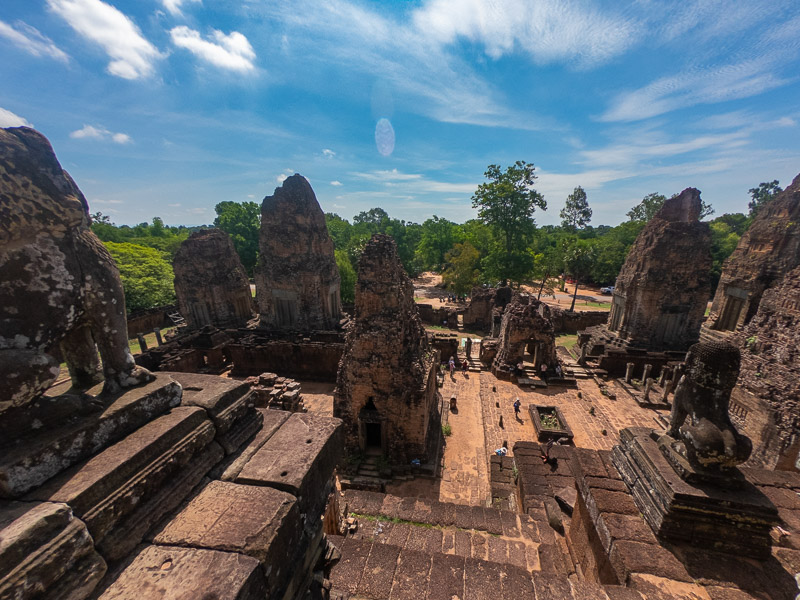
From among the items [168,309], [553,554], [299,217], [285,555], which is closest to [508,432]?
[553,554]

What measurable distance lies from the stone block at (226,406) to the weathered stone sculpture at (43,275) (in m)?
0.63

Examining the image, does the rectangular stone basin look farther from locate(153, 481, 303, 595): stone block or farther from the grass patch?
locate(153, 481, 303, 595): stone block

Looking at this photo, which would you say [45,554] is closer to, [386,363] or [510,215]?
[386,363]

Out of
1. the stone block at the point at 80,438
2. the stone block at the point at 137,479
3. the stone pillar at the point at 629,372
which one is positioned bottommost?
the stone pillar at the point at 629,372

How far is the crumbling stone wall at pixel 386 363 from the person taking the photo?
9414 mm

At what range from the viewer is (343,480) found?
31.4 ft

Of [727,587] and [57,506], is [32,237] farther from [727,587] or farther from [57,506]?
[727,587]

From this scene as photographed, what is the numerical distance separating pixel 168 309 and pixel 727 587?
33.5 metres

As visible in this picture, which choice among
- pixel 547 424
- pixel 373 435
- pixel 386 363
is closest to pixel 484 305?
pixel 547 424

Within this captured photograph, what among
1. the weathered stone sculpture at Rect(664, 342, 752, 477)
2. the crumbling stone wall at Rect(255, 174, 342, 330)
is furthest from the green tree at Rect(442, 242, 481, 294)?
the weathered stone sculpture at Rect(664, 342, 752, 477)

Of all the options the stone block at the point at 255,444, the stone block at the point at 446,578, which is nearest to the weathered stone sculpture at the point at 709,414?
the stone block at the point at 446,578

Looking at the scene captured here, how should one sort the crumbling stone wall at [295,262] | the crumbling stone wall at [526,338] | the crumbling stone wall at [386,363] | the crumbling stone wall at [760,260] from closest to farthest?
the crumbling stone wall at [386,363] < the crumbling stone wall at [760,260] < the crumbling stone wall at [526,338] < the crumbling stone wall at [295,262]

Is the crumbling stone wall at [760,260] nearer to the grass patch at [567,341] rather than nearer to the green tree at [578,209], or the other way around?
the grass patch at [567,341]

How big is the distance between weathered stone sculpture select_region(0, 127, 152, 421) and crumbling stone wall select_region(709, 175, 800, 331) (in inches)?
780
